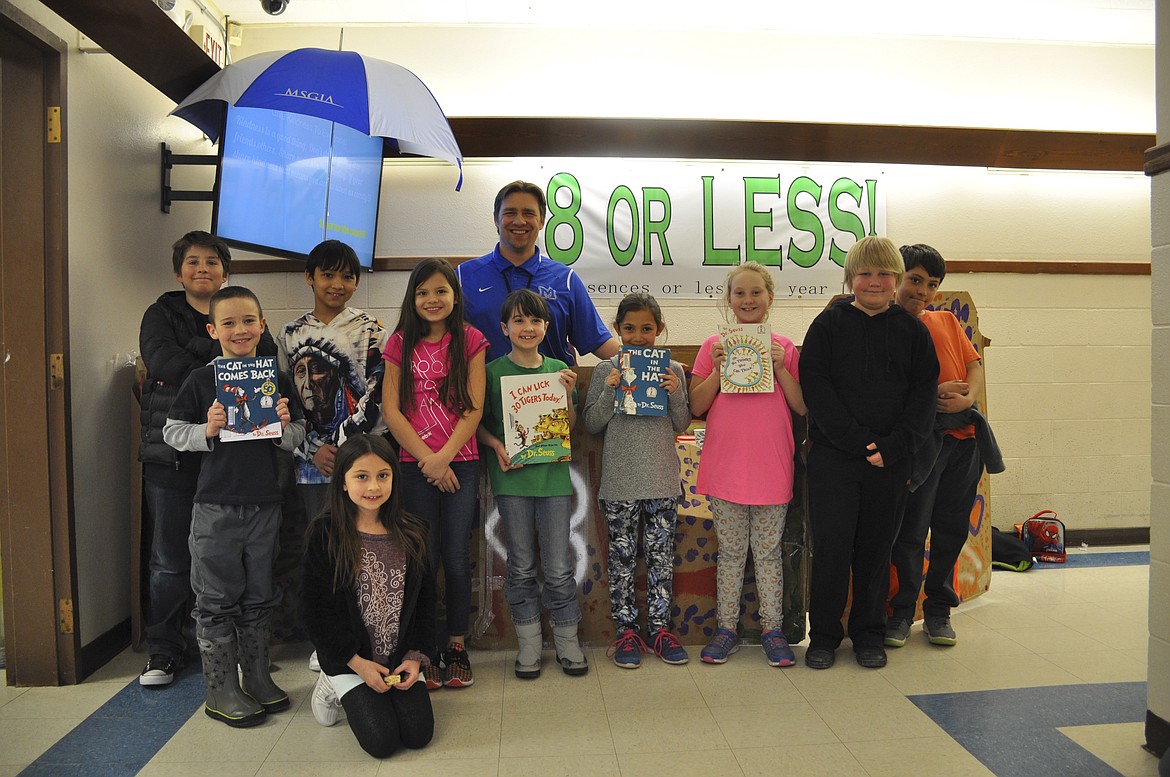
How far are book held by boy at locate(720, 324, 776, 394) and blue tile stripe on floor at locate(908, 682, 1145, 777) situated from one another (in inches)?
44.8

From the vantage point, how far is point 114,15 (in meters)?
2.96

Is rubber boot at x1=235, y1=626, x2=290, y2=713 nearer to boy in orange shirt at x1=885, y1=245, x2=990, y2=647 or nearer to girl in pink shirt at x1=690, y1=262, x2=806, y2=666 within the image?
girl in pink shirt at x1=690, y1=262, x2=806, y2=666

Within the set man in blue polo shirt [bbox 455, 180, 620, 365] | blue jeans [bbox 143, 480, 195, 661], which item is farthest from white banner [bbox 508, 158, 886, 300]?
blue jeans [bbox 143, 480, 195, 661]

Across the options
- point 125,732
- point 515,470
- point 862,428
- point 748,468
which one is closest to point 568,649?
point 515,470

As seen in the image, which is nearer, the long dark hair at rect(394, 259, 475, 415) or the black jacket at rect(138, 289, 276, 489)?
the long dark hair at rect(394, 259, 475, 415)

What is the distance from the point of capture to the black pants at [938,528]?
3.11 metres

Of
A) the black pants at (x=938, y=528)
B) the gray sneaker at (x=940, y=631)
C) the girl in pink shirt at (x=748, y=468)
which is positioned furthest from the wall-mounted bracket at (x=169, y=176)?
the gray sneaker at (x=940, y=631)

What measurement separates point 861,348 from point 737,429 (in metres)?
0.52

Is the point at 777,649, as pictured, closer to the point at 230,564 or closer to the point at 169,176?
the point at 230,564

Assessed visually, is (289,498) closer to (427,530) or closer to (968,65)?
(427,530)

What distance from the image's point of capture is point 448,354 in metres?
2.76

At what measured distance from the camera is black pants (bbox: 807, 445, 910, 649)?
2.86 meters

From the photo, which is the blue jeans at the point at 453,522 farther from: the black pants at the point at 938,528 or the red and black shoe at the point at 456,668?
the black pants at the point at 938,528

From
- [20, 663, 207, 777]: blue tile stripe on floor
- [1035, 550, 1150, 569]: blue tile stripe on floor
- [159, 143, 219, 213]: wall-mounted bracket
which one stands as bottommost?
[20, 663, 207, 777]: blue tile stripe on floor
